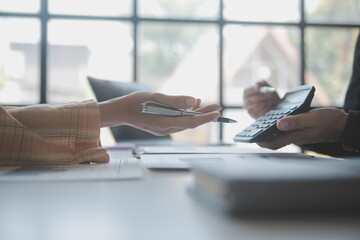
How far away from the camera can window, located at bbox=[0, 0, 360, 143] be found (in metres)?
1.84

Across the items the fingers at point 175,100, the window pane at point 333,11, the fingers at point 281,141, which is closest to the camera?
the fingers at point 175,100

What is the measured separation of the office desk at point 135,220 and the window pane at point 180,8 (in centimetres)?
171

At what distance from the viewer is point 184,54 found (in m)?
2.01

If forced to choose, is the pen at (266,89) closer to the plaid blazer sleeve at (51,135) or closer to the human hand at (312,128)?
the human hand at (312,128)

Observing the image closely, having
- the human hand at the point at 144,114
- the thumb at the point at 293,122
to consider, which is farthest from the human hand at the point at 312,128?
the human hand at the point at 144,114

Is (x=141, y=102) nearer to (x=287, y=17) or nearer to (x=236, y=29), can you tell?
(x=236, y=29)

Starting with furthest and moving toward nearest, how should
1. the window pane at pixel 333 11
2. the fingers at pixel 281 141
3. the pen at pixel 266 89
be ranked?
the window pane at pixel 333 11 < the pen at pixel 266 89 < the fingers at pixel 281 141

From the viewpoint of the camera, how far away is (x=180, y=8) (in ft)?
6.43

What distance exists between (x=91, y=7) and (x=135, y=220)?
1.83 metres

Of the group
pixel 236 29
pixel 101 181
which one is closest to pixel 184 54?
pixel 236 29

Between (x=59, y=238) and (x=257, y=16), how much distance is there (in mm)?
2014

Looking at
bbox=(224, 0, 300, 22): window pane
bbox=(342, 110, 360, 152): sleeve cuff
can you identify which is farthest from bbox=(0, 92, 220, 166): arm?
bbox=(224, 0, 300, 22): window pane

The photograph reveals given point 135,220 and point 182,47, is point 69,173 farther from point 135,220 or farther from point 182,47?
point 182,47

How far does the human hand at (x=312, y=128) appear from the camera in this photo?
0.68m
